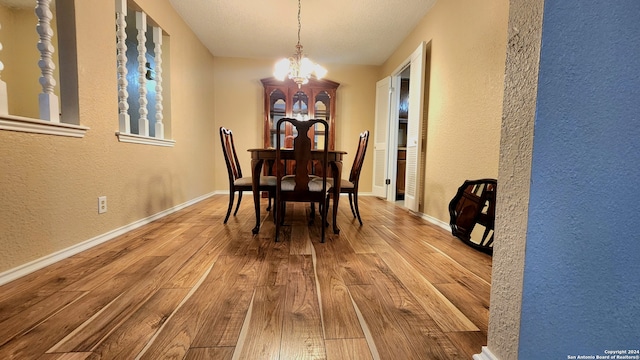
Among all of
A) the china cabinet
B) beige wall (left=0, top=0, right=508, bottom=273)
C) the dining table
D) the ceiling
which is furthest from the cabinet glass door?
the dining table

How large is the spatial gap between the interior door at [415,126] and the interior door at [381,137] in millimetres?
1000

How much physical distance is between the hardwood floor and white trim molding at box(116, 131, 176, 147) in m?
0.86

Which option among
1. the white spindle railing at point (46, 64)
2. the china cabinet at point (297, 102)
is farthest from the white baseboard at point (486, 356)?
the china cabinet at point (297, 102)

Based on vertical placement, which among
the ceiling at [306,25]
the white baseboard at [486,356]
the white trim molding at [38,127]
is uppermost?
the ceiling at [306,25]

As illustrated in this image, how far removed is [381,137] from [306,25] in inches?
85.5

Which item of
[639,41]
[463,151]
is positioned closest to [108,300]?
[639,41]

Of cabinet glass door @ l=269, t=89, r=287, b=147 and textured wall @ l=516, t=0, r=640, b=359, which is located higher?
cabinet glass door @ l=269, t=89, r=287, b=147

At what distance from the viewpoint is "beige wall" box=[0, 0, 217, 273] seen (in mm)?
1368

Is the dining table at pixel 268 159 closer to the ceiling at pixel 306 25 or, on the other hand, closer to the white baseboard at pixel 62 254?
the white baseboard at pixel 62 254

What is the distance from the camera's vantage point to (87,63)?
1.81 m

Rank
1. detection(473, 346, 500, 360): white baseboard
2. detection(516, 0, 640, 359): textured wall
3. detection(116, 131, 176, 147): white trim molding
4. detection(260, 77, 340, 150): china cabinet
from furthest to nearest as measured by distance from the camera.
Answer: detection(260, 77, 340, 150): china cabinet, detection(116, 131, 176, 147): white trim molding, detection(473, 346, 500, 360): white baseboard, detection(516, 0, 640, 359): textured wall

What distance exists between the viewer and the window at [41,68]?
4.87 ft

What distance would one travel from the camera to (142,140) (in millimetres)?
2451

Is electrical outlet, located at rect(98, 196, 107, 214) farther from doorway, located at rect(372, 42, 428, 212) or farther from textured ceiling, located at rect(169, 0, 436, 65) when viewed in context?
doorway, located at rect(372, 42, 428, 212)
